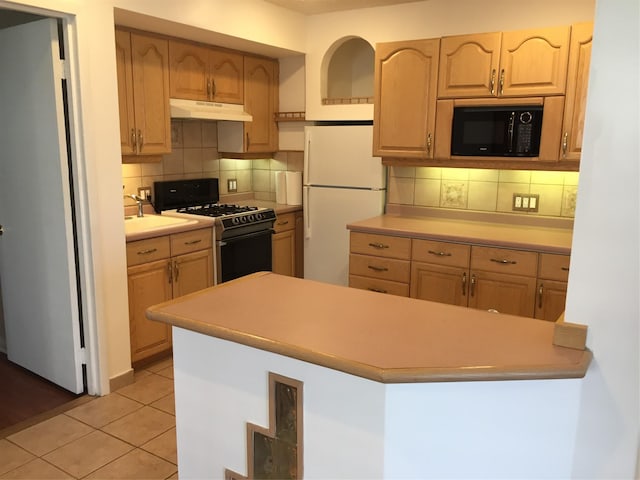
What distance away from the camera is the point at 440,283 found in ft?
11.4

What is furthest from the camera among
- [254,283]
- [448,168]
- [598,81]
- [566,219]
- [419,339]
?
[448,168]

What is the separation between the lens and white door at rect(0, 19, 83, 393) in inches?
109

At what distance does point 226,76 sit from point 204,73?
24 cm

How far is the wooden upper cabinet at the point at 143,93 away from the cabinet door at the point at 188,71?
0.06 metres

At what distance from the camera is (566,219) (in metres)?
3.58

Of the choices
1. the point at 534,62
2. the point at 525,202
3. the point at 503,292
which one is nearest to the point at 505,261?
the point at 503,292

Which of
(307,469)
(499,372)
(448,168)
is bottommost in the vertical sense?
(307,469)

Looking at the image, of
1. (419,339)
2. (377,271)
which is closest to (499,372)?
(419,339)

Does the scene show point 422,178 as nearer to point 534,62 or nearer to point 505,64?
point 505,64

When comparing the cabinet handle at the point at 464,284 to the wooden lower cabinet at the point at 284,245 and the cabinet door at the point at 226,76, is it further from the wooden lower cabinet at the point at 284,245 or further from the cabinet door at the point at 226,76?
the cabinet door at the point at 226,76

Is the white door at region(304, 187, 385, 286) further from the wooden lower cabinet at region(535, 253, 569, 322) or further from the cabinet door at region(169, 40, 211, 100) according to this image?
the wooden lower cabinet at region(535, 253, 569, 322)

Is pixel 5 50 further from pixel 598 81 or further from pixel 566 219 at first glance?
pixel 566 219

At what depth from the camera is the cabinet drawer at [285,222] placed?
4385mm

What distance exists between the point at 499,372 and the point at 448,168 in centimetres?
274
